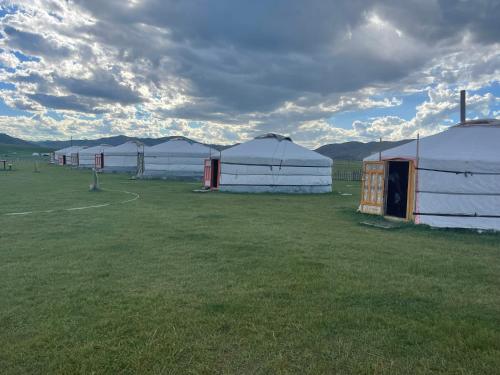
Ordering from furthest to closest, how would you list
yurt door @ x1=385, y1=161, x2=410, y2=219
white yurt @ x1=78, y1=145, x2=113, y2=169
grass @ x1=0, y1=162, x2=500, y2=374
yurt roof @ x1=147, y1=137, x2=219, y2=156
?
white yurt @ x1=78, y1=145, x2=113, y2=169
yurt roof @ x1=147, y1=137, x2=219, y2=156
yurt door @ x1=385, y1=161, x2=410, y2=219
grass @ x1=0, y1=162, x2=500, y2=374

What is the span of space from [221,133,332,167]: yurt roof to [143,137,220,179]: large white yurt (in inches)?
287

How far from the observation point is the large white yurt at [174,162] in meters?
23.2

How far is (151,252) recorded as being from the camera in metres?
5.06

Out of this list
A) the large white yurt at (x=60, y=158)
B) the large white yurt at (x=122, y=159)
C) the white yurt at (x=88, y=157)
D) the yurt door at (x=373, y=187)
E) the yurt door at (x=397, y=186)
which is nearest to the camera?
the yurt door at (x=373, y=187)

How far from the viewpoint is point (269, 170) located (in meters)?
15.2

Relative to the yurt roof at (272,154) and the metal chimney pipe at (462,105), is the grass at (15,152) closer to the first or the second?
the yurt roof at (272,154)

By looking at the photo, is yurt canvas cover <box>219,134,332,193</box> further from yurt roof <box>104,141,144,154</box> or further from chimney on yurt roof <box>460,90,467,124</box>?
yurt roof <box>104,141,144,154</box>

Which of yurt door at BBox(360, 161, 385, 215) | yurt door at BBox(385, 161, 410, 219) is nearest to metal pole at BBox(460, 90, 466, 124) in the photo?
yurt door at BBox(385, 161, 410, 219)

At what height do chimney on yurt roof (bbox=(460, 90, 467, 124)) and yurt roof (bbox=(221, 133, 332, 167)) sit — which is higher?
chimney on yurt roof (bbox=(460, 90, 467, 124))

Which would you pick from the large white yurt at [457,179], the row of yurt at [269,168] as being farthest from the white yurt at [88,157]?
the large white yurt at [457,179]

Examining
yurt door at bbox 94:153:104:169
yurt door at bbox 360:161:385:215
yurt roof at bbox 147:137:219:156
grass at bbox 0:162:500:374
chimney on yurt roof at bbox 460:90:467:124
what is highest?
chimney on yurt roof at bbox 460:90:467:124

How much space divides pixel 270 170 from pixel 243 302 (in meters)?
11.9

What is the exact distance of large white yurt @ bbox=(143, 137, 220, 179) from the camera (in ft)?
76.0

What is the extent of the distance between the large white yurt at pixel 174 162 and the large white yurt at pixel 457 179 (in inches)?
623
